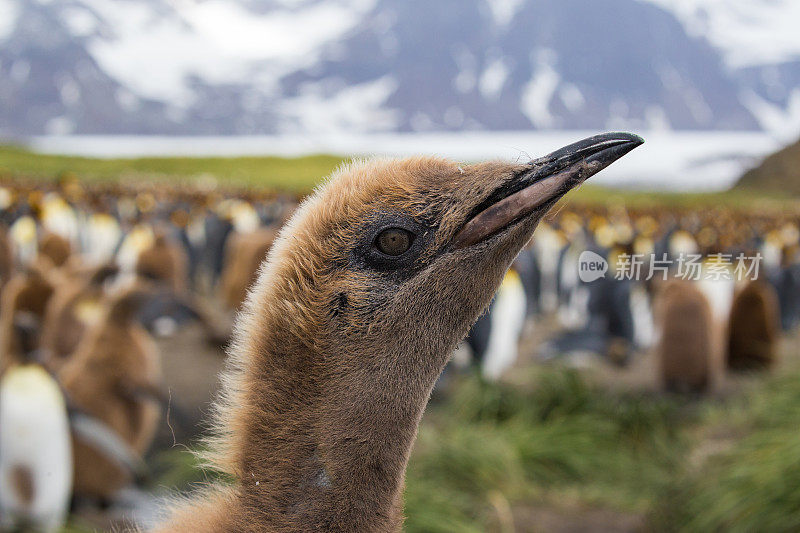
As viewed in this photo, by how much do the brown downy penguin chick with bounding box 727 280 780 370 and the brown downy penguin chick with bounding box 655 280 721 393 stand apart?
2.06 feet

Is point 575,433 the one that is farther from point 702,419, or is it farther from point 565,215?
point 565,215

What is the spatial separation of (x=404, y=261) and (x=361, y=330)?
11cm

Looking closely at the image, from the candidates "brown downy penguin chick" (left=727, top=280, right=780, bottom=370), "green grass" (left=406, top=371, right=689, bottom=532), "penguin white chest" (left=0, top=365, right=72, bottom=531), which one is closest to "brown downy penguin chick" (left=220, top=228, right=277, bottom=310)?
"green grass" (left=406, top=371, right=689, bottom=532)

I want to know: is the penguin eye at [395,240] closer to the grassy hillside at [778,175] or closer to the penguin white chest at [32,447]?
the penguin white chest at [32,447]

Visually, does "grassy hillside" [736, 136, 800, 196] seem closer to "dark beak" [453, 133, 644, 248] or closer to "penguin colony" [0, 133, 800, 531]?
"penguin colony" [0, 133, 800, 531]

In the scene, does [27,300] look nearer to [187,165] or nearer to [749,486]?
[749,486]

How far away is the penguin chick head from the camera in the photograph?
93 centimetres

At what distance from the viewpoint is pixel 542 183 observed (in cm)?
90

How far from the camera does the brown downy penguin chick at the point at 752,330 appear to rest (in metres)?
6.38

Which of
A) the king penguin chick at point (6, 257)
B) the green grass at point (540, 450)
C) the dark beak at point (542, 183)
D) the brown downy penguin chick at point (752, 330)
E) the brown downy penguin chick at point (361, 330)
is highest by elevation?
the dark beak at point (542, 183)

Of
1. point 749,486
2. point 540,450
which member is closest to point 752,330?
point 540,450

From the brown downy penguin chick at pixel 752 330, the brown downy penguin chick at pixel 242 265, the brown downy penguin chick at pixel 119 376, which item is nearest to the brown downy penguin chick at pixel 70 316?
the brown downy penguin chick at pixel 119 376

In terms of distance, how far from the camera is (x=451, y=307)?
0.96m

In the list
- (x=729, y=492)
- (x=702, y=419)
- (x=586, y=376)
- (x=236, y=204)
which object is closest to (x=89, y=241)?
(x=236, y=204)
